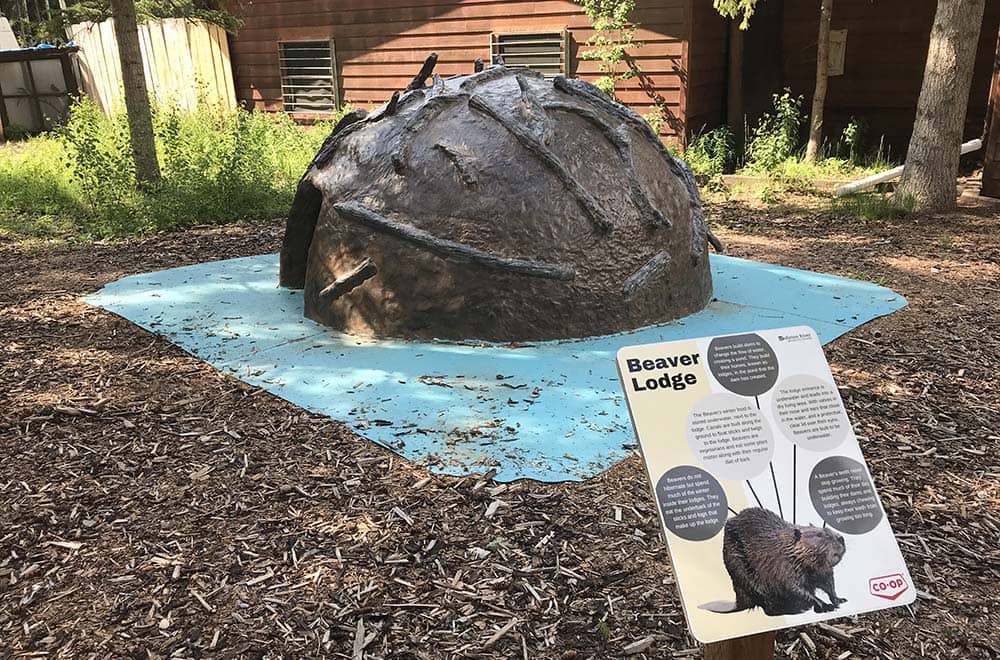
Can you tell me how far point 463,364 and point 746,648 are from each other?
Result: 257cm

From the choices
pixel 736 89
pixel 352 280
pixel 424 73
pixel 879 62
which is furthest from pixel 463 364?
pixel 879 62

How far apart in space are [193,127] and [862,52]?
952cm

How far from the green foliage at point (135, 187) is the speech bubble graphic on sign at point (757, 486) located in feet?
23.9

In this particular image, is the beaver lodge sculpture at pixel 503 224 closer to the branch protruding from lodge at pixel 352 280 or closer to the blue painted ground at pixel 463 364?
the branch protruding from lodge at pixel 352 280

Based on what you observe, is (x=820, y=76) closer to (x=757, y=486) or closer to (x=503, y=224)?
(x=503, y=224)

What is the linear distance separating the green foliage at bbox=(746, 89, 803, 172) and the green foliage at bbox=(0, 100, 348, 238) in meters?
5.79

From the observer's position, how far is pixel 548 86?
4727mm

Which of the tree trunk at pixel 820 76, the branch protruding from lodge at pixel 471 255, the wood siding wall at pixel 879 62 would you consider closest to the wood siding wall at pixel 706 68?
the wood siding wall at pixel 879 62

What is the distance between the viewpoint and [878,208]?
25.2 ft

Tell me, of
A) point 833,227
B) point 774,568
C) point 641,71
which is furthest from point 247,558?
point 641,71

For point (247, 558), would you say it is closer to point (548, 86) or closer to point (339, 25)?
point (548, 86)

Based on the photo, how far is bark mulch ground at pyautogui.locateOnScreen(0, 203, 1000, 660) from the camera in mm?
2289

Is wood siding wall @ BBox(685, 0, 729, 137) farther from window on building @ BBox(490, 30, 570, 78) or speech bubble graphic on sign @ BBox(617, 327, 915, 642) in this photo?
speech bubble graphic on sign @ BBox(617, 327, 915, 642)

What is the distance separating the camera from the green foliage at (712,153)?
9.95 meters
